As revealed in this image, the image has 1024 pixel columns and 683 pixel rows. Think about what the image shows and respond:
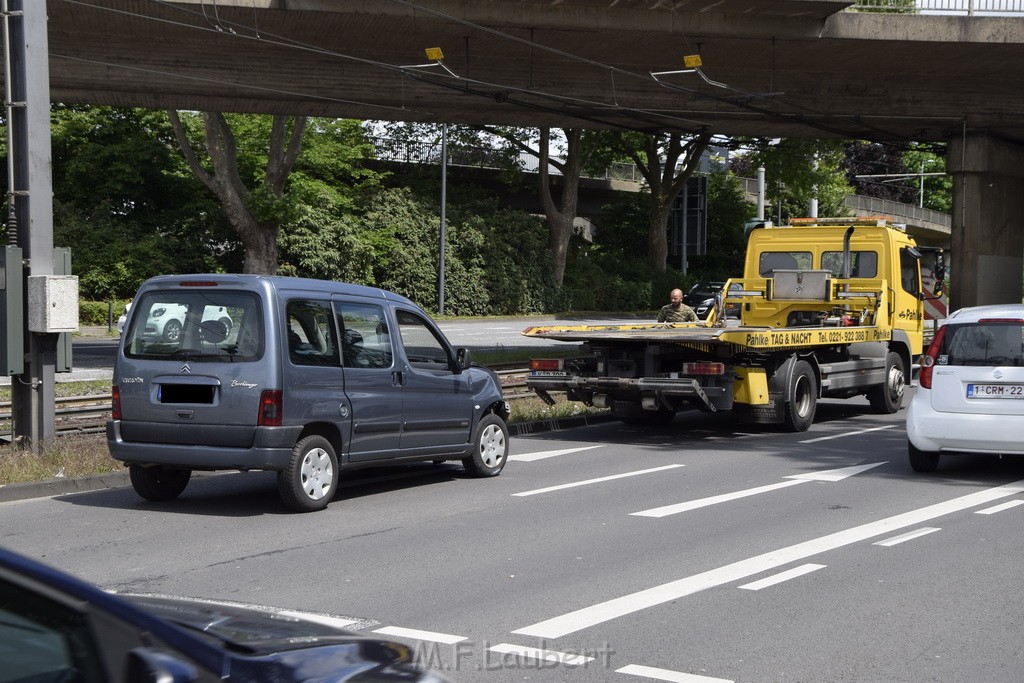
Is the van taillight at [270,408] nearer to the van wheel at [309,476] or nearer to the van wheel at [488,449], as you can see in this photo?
the van wheel at [309,476]

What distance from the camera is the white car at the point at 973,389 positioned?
10.7m

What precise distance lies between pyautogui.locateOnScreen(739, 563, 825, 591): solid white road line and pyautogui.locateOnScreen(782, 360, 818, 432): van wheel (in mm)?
7465

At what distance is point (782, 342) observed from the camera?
558 inches

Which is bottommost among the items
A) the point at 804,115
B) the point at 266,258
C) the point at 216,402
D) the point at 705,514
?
the point at 705,514

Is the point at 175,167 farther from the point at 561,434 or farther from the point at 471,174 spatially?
the point at 561,434

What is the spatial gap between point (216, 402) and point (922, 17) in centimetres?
1708

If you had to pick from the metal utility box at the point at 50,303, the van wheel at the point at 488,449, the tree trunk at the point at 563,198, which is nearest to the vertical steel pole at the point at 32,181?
the metal utility box at the point at 50,303

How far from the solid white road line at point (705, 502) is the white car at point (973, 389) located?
1419 millimetres

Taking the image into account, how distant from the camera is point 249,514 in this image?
9.32 metres

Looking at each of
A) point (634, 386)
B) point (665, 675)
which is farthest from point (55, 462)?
point (665, 675)

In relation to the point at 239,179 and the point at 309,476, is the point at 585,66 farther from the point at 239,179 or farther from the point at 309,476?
the point at 309,476

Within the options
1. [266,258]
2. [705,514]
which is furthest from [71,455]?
[266,258]

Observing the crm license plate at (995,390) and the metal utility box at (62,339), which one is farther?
the metal utility box at (62,339)

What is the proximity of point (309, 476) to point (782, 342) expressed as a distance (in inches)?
275
